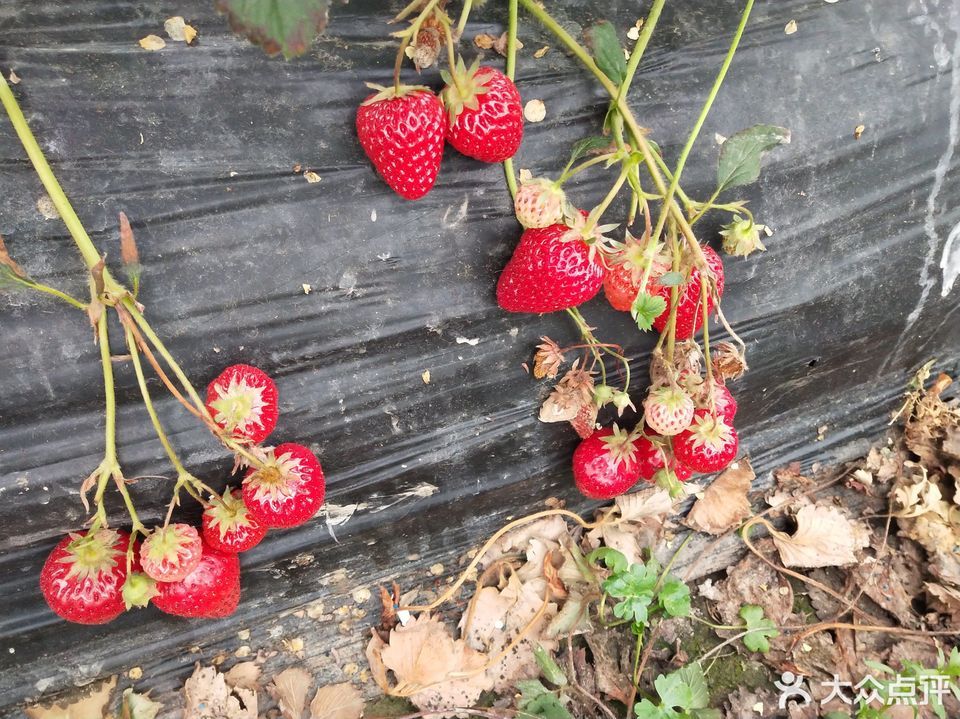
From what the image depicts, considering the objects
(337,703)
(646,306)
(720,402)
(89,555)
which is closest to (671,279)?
(646,306)

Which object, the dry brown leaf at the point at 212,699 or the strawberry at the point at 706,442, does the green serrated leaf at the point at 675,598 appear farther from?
the dry brown leaf at the point at 212,699

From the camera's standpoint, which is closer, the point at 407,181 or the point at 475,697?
the point at 407,181

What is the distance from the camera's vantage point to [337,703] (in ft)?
4.09

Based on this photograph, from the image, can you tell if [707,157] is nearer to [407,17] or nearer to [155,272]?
[407,17]

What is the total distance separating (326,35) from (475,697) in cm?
108

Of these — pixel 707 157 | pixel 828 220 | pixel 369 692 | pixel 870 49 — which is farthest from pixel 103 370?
pixel 870 49

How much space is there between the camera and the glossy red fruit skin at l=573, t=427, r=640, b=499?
115cm

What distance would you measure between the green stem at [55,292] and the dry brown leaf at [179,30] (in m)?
0.34

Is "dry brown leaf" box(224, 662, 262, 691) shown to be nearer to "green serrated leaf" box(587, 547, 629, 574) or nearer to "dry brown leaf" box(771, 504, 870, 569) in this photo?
"green serrated leaf" box(587, 547, 629, 574)

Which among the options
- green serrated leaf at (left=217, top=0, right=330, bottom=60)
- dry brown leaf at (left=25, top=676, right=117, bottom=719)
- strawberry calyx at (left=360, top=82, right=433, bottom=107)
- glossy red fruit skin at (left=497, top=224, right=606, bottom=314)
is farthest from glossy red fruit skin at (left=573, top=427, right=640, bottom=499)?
dry brown leaf at (left=25, top=676, right=117, bottom=719)

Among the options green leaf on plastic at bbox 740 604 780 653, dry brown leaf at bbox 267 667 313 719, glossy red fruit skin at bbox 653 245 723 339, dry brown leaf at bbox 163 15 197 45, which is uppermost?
dry brown leaf at bbox 163 15 197 45

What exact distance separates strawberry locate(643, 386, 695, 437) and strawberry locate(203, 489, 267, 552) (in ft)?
1.83

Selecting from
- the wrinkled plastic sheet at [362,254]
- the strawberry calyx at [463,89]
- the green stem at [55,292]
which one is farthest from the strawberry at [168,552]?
the strawberry calyx at [463,89]

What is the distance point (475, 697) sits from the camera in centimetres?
127
